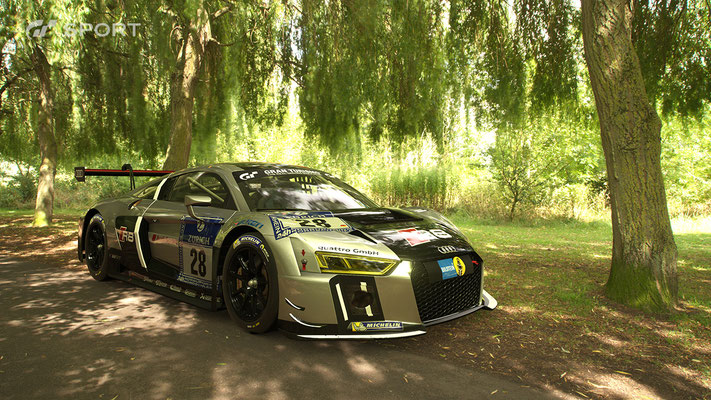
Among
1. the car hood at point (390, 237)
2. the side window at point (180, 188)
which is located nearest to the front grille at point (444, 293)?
the car hood at point (390, 237)

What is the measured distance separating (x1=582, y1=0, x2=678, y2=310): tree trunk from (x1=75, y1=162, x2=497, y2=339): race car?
1.65 m

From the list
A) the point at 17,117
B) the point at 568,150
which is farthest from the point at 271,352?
the point at 17,117

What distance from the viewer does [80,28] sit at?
8320 mm

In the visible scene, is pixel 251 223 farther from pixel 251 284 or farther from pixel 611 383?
pixel 611 383

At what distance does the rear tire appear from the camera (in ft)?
19.2

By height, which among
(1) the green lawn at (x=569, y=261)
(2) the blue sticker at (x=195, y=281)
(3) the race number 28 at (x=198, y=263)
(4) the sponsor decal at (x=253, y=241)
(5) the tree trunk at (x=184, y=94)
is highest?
(5) the tree trunk at (x=184, y=94)

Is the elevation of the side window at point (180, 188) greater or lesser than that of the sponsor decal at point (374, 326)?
greater

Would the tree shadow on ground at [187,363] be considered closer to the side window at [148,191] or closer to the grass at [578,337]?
the grass at [578,337]

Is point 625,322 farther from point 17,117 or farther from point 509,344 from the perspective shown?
point 17,117

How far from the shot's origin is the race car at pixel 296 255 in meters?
3.46

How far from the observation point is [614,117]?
490 centimetres

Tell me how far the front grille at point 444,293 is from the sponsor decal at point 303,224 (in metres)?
0.71

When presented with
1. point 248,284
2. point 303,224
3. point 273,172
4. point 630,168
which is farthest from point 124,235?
point 630,168

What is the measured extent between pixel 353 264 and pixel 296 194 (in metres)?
1.31
